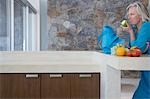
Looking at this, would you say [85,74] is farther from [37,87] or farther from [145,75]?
[145,75]

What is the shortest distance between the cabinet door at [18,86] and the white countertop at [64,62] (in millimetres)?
53

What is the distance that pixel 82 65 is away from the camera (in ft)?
7.11

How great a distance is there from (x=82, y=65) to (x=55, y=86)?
0.29m

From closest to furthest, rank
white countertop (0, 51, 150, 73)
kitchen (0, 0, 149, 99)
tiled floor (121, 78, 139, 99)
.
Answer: white countertop (0, 51, 150, 73), tiled floor (121, 78, 139, 99), kitchen (0, 0, 149, 99)

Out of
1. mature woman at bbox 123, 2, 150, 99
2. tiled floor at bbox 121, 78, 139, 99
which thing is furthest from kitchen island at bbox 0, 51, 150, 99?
tiled floor at bbox 121, 78, 139, 99

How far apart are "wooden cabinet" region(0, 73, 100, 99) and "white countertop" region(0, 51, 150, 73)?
0.05 metres

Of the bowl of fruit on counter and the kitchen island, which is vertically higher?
the bowl of fruit on counter

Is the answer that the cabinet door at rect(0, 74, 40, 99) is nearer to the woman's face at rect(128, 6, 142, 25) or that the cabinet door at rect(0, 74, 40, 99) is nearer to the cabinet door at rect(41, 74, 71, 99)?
the cabinet door at rect(41, 74, 71, 99)

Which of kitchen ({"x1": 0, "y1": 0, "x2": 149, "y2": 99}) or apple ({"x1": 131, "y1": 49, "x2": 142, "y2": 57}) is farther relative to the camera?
kitchen ({"x1": 0, "y1": 0, "x2": 149, "y2": 99})

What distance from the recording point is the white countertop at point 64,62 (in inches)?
62.3

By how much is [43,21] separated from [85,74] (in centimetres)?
204

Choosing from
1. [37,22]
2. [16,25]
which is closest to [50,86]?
[16,25]

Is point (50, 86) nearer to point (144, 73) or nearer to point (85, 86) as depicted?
point (85, 86)

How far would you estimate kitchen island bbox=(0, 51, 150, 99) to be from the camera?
1.59 metres
